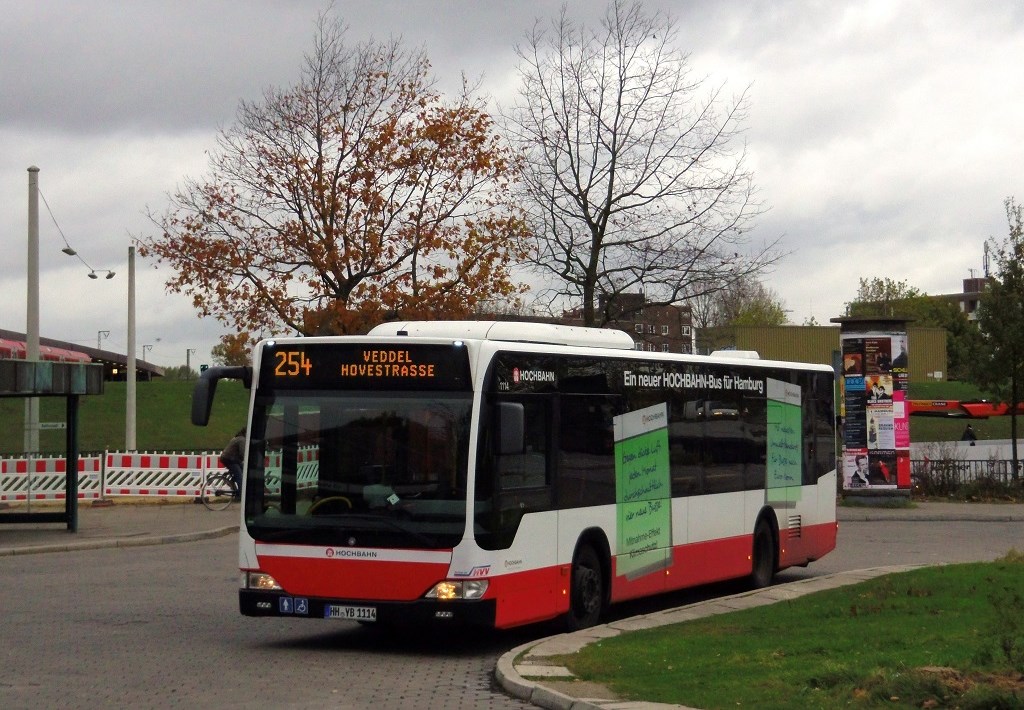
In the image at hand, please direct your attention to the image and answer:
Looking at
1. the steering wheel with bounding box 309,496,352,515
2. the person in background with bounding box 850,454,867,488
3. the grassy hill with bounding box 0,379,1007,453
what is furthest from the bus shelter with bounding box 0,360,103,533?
the grassy hill with bounding box 0,379,1007,453

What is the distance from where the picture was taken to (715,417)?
15.5 meters

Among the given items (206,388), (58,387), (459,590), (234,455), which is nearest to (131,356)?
(234,455)

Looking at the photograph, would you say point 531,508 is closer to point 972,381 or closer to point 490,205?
point 490,205

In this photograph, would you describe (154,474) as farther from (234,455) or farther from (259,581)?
(259,581)

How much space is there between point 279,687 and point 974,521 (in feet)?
73.3

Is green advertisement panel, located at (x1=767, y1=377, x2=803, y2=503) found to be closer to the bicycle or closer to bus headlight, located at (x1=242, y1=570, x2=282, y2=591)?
bus headlight, located at (x1=242, y1=570, x2=282, y2=591)

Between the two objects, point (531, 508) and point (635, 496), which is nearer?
point (531, 508)

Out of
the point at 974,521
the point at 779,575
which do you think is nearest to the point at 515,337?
the point at 779,575

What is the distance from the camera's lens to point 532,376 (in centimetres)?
1199

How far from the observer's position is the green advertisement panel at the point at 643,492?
13.4m

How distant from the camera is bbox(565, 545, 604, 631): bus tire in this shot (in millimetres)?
12414

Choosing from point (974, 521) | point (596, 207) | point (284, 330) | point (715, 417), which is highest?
point (596, 207)

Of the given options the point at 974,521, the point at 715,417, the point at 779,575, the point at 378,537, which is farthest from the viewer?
the point at 974,521

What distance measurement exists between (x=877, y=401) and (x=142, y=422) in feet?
134
